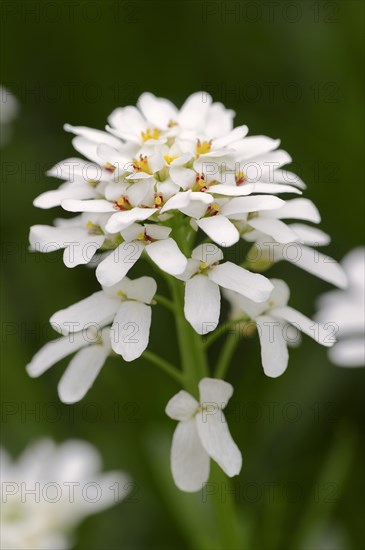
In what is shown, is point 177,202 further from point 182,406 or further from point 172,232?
point 182,406

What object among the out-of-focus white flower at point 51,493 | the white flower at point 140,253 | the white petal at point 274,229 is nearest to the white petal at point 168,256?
the white flower at point 140,253

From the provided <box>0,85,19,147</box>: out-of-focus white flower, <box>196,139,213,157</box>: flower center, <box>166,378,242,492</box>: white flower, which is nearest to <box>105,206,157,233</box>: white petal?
<box>196,139,213,157</box>: flower center

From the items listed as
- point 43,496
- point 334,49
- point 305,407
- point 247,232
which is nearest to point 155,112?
point 247,232

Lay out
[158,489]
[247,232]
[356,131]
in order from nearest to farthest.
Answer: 1. [247,232]
2. [158,489]
3. [356,131]

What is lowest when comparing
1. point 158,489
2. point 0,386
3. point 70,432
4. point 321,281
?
point 158,489

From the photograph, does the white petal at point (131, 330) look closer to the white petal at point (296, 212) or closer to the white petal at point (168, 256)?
the white petal at point (168, 256)

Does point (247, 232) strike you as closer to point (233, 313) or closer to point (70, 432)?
point (233, 313)
